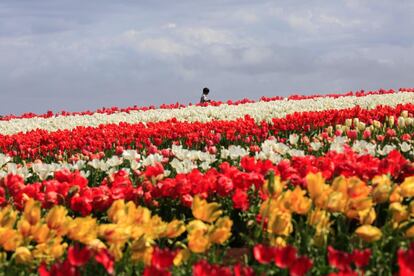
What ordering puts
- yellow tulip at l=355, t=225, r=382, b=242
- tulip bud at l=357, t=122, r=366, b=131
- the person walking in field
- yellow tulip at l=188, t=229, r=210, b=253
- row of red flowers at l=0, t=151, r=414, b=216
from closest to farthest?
yellow tulip at l=188, t=229, r=210, b=253
yellow tulip at l=355, t=225, r=382, b=242
row of red flowers at l=0, t=151, r=414, b=216
tulip bud at l=357, t=122, r=366, b=131
the person walking in field

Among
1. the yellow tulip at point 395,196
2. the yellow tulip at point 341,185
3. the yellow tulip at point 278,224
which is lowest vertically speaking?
the yellow tulip at point 278,224

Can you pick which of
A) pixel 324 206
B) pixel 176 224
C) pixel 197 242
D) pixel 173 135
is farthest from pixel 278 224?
pixel 173 135

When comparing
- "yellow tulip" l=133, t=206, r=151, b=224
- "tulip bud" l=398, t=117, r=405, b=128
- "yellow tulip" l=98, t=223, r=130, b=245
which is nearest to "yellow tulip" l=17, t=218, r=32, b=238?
"yellow tulip" l=98, t=223, r=130, b=245

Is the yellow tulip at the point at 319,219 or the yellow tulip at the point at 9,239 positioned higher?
the yellow tulip at the point at 319,219

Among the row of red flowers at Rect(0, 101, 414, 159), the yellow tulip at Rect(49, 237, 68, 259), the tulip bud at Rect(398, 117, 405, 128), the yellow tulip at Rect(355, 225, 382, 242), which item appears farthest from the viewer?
the row of red flowers at Rect(0, 101, 414, 159)

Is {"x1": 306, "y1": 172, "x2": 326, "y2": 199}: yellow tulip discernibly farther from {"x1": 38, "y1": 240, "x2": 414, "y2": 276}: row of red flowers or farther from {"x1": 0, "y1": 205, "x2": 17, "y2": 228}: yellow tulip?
{"x1": 0, "y1": 205, "x2": 17, "y2": 228}: yellow tulip

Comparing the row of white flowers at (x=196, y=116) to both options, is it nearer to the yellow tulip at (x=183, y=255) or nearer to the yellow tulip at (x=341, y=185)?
the yellow tulip at (x=341, y=185)

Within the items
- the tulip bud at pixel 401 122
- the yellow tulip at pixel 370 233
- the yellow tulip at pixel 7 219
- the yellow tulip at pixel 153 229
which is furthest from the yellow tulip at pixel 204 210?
the tulip bud at pixel 401 122

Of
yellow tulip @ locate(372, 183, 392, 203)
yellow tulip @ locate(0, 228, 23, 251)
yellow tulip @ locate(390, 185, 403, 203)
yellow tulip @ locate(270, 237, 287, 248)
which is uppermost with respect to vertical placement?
yellow tulip @ locate(372, 183, 392, 203)

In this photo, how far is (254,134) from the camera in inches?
485

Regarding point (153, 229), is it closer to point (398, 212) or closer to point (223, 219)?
point (223, 219)

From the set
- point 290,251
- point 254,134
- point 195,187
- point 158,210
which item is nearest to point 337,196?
point 290,251

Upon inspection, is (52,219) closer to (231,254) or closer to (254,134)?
(231,254)

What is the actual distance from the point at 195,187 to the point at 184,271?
1.35m
